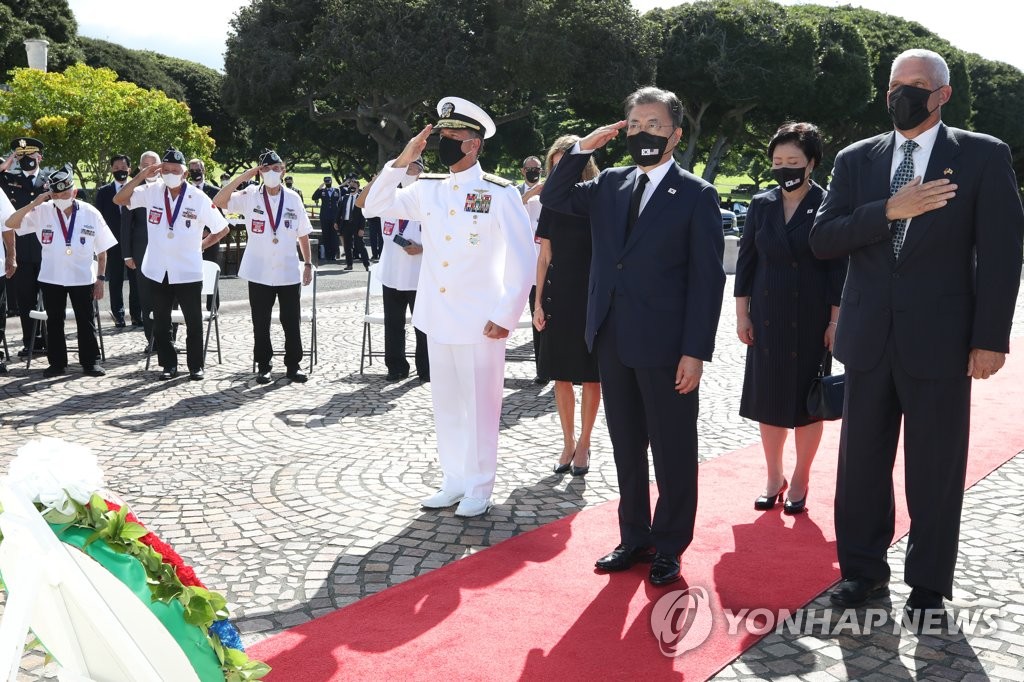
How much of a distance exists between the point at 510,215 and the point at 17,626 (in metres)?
3.64

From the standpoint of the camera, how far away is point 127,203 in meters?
10.3

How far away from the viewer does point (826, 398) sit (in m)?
4.99

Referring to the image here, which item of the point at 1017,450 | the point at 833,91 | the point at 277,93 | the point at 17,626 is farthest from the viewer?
the point at 833,91

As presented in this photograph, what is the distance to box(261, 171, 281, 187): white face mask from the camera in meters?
8.92

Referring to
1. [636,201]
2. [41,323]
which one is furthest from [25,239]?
[636,201]

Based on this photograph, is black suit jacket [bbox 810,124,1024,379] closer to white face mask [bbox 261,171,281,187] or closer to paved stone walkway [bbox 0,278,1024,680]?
paved stone walkway [bbox 0,278,1024,680]

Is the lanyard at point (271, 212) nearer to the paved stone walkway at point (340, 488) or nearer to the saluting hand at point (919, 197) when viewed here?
the paved stone walkway at point (340, 488)

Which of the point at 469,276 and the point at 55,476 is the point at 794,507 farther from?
the point at 55,476

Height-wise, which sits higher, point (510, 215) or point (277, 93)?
point (277, 93)

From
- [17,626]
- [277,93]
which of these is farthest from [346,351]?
[277,93]

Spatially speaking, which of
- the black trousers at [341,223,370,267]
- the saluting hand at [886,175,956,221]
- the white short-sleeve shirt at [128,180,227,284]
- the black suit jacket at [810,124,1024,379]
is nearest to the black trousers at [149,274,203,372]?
the white short-sleeve shirt at [128,180,227,284]

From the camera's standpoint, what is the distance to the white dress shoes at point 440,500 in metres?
5.40

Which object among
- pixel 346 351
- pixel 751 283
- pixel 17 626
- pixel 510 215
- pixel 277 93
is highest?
pixel 277 93

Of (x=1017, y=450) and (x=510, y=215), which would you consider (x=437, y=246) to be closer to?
(x=510, y=215)
